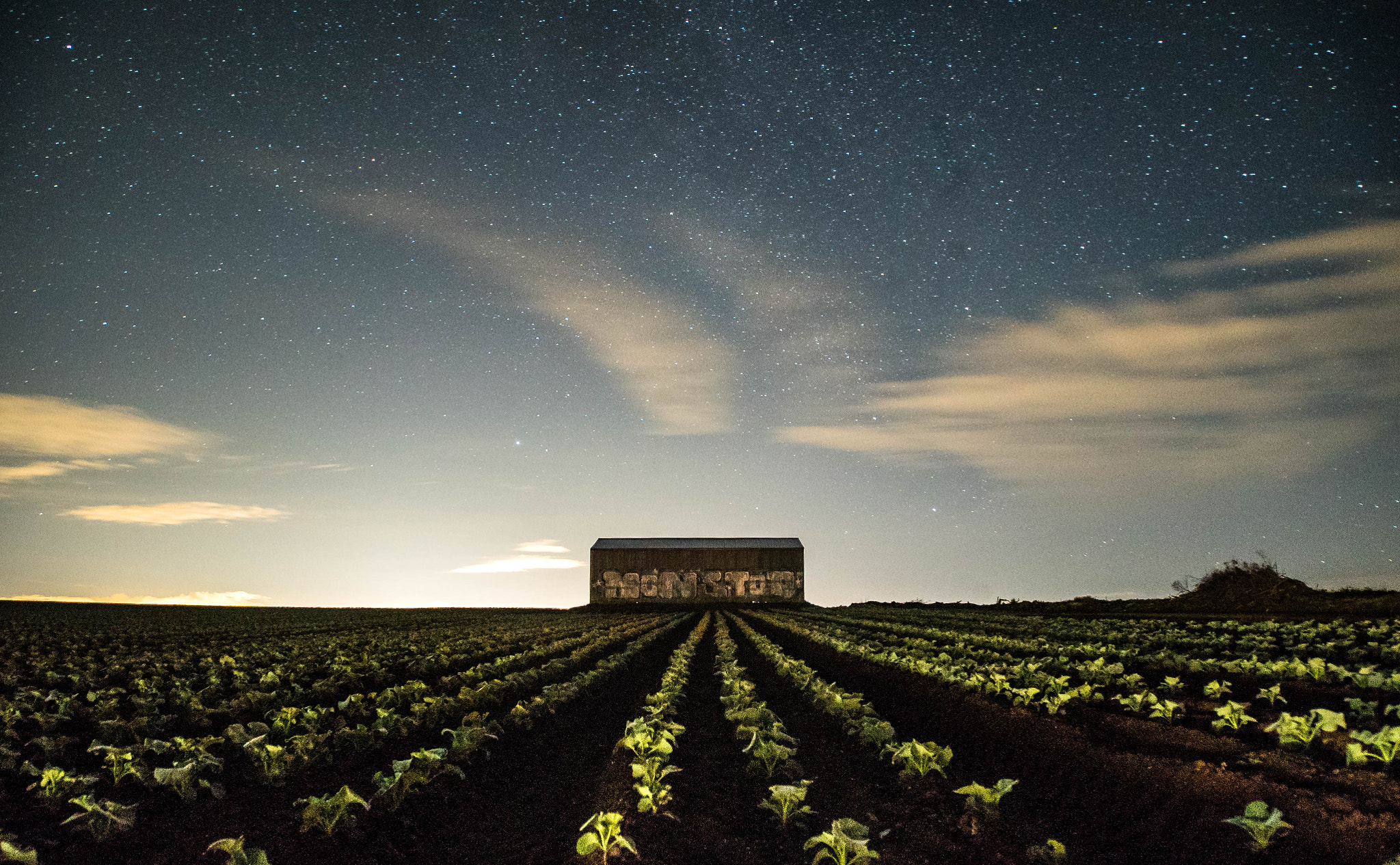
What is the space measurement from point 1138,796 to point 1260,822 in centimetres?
201

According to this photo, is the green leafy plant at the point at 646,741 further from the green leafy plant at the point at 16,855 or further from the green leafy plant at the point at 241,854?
the green leafy plant at the point at 16,855

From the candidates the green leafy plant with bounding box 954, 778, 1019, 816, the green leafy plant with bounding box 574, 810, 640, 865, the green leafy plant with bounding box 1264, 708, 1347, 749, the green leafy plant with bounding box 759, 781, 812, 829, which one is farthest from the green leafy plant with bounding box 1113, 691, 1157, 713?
the green leafy plant with bounding box 574, 810, 640, 865

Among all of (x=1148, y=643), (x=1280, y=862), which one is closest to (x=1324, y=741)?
(x=1280, y=862)

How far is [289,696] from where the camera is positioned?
43.3 ft

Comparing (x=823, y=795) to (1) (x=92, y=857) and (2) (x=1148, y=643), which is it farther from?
(2) (x=1148, y=643)

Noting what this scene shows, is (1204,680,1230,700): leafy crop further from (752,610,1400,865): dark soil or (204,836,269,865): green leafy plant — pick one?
(204,836,269,865): green leafy plant

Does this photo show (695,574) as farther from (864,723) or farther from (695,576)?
(864,723)

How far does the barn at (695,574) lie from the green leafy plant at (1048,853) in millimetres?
59877

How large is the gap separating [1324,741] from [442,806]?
9.74 m

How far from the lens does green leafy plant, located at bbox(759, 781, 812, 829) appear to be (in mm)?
6812

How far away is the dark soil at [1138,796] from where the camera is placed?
5996 mm

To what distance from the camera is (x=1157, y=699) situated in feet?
34.0

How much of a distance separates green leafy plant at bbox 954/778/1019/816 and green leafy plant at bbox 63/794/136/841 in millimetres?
7444

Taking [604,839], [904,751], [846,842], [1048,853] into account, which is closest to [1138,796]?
[1048,853]
